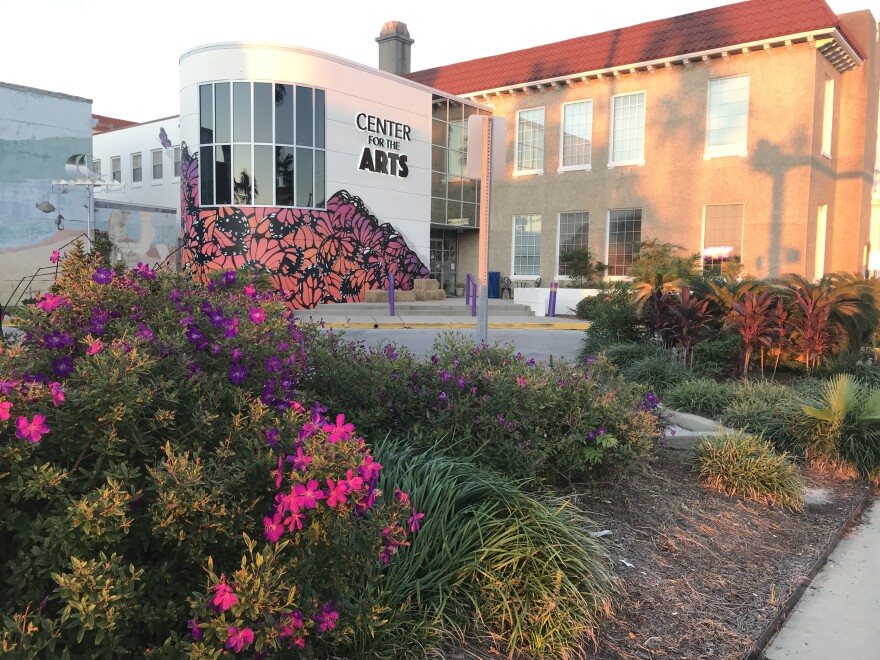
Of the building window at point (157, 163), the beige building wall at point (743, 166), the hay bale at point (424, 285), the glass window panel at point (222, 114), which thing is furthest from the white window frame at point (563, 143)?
the building window at point (157, 163)

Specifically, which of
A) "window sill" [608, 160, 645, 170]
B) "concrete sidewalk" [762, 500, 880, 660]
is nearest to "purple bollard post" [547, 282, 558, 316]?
"window sill" [608, 160, 645, 170]

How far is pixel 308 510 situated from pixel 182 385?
82cm

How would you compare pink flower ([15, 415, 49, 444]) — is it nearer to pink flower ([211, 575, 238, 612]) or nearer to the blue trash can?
pink flower ([211, 575, 238, 612])

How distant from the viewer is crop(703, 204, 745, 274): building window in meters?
22.1

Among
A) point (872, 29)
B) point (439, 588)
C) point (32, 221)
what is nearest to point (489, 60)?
point (872, 29)

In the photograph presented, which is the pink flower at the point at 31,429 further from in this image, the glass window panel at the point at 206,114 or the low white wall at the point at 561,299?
the low white wall at the point at 561,299

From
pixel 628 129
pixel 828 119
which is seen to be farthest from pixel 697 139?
pixel 828 119

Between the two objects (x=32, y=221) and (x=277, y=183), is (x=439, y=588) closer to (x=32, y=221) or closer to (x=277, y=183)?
(x=277, y=183)

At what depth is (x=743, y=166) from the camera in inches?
859

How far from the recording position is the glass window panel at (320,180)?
2047cm

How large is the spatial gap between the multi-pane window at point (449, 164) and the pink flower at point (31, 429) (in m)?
23.5

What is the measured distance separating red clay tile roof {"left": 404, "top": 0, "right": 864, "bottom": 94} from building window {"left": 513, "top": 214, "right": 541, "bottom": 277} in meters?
5.30

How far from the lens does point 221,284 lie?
4.32 m

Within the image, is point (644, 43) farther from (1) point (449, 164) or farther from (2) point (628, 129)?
(1) point (449, 164)
